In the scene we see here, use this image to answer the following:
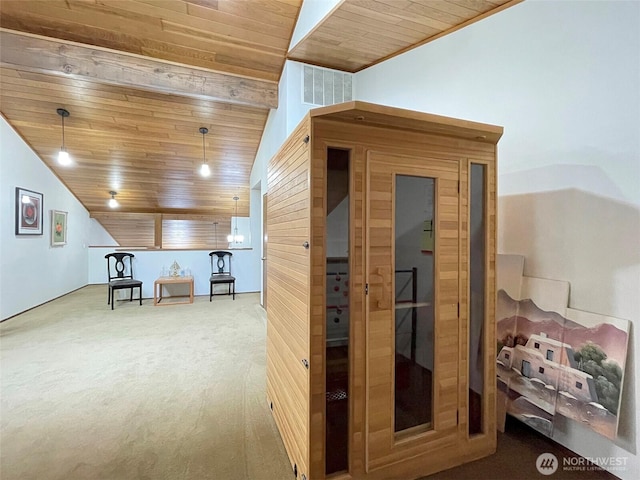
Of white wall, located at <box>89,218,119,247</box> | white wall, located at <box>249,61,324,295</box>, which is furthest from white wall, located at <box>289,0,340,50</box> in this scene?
white wall, located at <box>89,218,119,247</box>

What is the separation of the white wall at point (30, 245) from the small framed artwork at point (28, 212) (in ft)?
0.28

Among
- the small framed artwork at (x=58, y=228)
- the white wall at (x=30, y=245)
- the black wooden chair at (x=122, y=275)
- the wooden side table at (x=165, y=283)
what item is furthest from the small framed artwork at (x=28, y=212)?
the wooden side table at (x=165, y=283)

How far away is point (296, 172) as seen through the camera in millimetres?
1632

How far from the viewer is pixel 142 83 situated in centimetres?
358

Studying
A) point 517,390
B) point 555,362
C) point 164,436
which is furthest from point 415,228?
point 164,436

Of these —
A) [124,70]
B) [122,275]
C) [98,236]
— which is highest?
[124,70]

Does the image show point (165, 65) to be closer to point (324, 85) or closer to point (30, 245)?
point (324, 85)

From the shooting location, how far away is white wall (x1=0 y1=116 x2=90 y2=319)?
419cm

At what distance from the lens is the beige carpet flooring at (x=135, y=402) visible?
1.70 m

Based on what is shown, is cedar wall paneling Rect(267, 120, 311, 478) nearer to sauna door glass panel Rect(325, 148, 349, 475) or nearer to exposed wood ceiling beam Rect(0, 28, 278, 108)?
sauna door glass panel Rect(325, 148, 349, 475)

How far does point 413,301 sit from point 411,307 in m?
0.04

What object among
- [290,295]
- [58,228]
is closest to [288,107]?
[290,295]

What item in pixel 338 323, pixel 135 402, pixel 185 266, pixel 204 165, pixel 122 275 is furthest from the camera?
pixel 185 266

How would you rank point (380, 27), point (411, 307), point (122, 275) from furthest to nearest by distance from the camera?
point (122, 275)
point (380, 27)
point (411, 307)
